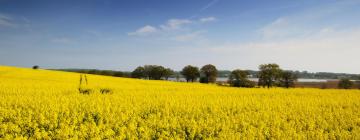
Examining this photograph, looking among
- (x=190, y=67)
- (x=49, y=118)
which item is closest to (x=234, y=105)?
(x=49, y=118)

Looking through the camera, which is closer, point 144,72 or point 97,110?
point 97,110

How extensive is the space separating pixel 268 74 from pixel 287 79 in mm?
10494

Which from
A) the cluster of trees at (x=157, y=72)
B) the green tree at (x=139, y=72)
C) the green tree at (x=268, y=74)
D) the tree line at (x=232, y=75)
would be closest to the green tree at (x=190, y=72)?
the tree line at (x=232, y=75)

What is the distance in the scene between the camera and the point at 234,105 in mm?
16047

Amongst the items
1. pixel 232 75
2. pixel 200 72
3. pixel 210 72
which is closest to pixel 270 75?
pixel 232 75

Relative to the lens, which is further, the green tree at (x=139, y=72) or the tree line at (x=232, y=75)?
the green tree at (x=139, y=72)

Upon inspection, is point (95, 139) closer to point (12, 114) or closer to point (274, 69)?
point (12, 114)

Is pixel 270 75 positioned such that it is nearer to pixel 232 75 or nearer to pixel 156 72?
pixel 232 75

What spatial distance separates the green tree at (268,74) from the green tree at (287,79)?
3580mm

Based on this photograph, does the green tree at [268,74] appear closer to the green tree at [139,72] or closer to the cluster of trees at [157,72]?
the cluster of trees at [157,72]

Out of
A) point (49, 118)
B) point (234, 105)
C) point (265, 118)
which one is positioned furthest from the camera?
point (234, 105)

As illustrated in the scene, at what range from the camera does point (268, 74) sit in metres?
76.7

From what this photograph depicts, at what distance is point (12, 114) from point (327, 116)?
37.1ft

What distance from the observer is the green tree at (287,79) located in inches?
3217
